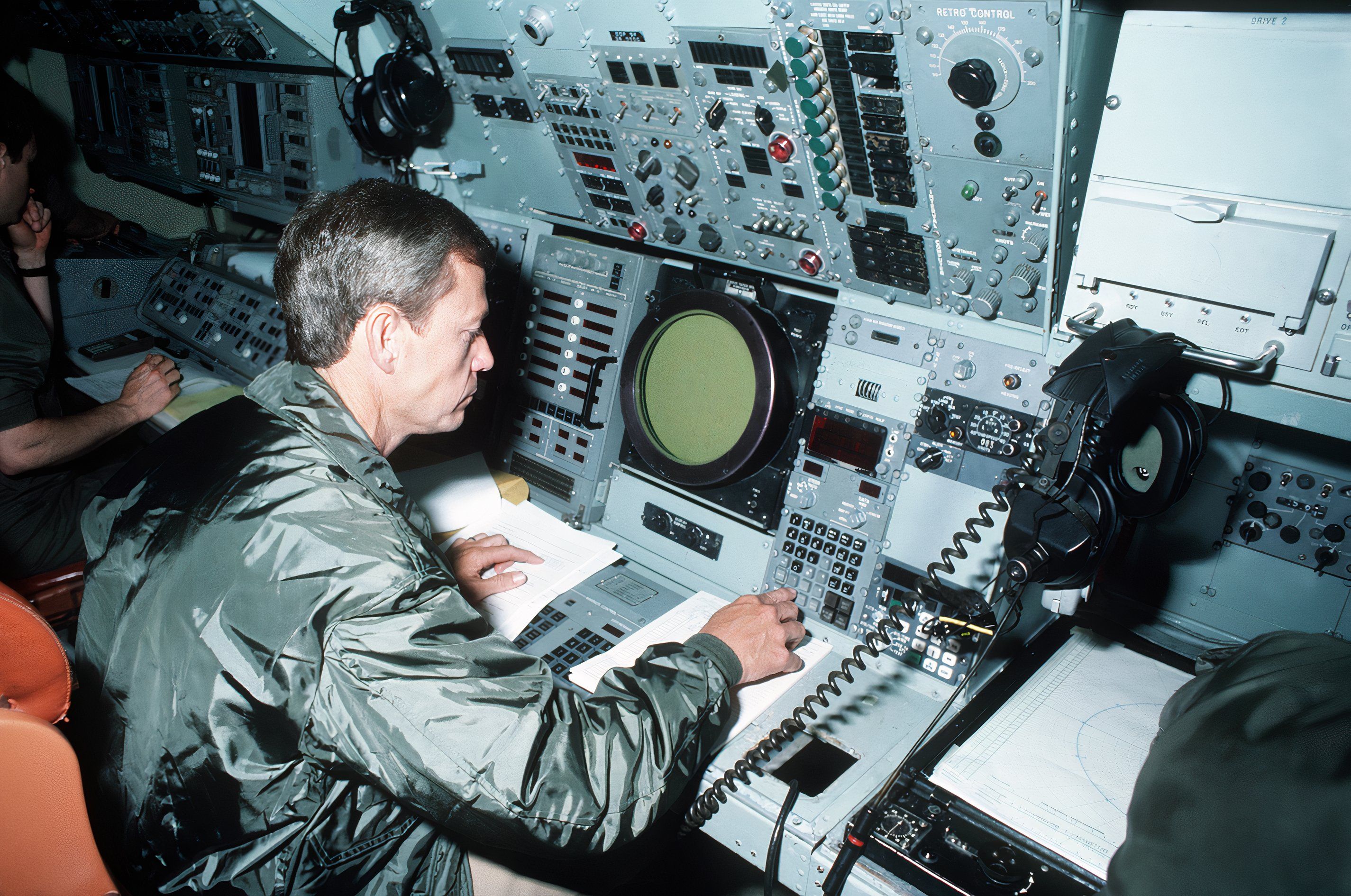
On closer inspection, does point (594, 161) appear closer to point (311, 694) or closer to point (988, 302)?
point (988, 302)

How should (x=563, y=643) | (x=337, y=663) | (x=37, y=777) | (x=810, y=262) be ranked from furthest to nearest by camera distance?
(x=810, y=262), (x=563, y=643), (x=337, y=663), (x=37, y=777)

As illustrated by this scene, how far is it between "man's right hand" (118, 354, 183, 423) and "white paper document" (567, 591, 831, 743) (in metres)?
2.13

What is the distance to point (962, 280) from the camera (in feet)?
5.25

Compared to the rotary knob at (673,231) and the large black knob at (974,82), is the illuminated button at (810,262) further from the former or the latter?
the large black knob at (974,82)

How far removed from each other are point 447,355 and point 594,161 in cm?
98

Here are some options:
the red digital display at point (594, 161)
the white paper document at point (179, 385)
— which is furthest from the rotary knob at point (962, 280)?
the white paper document at point (179, 385)

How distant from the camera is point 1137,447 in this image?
4.52 feet

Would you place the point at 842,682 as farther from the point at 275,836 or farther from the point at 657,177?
the point at 657,177

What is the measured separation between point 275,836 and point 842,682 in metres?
1.10

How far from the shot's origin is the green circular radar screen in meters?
1.98

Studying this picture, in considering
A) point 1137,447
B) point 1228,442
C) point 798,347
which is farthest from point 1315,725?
point 798,347

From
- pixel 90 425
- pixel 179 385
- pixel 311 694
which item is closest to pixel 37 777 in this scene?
pixel 311 694

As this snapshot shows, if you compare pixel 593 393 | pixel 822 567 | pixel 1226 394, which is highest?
pixel 1226 394

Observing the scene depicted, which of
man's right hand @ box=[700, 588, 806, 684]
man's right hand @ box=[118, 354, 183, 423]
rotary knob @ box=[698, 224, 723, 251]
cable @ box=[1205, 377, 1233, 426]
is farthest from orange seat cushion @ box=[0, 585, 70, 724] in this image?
man's right hand @ box=[118, 354, 183, 423]
